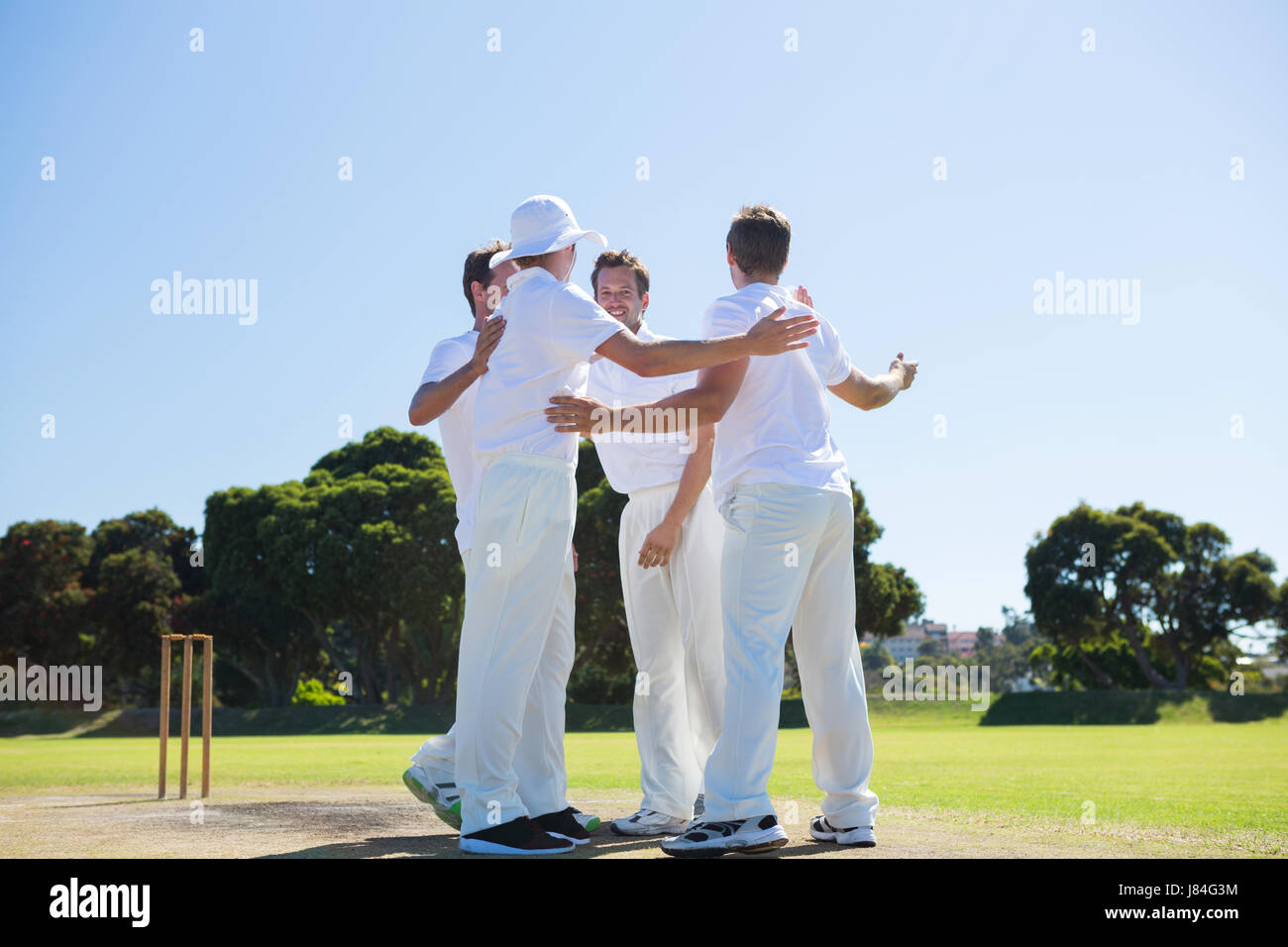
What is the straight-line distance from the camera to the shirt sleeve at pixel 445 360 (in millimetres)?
5961

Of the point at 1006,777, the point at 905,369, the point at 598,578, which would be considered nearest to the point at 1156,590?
the point at 598,578

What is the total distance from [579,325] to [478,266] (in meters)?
1.70

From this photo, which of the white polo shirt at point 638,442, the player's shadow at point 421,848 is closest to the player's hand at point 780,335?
the white polo shirt at point 638,442

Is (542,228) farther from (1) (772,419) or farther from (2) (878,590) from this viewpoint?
(2) (878,590)

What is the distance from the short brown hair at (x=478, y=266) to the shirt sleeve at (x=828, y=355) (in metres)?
2.10

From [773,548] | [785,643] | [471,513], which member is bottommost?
[785,643]

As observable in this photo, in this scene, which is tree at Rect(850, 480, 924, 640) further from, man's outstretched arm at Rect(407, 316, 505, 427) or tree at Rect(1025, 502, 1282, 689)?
man's outstretched arm at Rect(407, 316, 505, 427)

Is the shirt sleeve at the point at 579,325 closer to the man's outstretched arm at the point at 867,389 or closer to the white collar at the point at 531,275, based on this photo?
the white collar at the point at 531,275

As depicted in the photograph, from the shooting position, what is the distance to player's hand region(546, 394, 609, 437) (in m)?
5.30

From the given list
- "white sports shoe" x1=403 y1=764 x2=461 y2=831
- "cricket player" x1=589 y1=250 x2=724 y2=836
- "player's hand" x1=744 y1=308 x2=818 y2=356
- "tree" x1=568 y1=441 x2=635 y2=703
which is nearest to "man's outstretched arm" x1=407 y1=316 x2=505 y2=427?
"cricket player" x1=589 y1=250 x2=724 y2=836

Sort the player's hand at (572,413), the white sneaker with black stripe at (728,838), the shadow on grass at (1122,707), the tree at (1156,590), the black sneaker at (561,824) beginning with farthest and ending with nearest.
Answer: the tree at (1156,590) < the shadow on grass at (1122,707) < the black sneaker at (561,824) < the player's hand at (572,413) < the white sneaker with black stripe at (728,838)

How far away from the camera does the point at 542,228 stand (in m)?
5.54
